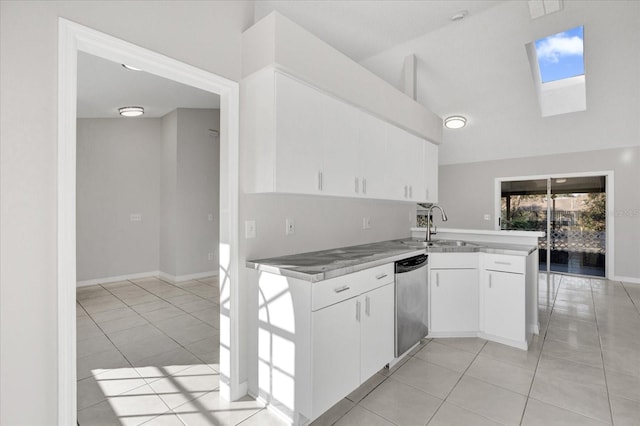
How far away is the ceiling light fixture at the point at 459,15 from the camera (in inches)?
127

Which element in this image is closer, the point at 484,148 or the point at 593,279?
the point at 593,279

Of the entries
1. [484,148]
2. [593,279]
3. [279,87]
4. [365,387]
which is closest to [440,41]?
[279,87]

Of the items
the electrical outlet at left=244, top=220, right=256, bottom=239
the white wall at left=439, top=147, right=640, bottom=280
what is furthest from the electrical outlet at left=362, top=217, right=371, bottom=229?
the white wall at left=439, top=147, right=640, bottom=280

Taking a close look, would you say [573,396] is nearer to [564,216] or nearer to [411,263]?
[411,263]

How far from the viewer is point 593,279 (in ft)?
19.5

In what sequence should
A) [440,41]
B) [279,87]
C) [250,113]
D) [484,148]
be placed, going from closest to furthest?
[279,87] < [250,113] < [440,41] < [484,148]

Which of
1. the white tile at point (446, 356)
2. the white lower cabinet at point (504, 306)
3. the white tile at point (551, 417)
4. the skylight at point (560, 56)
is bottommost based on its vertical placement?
the white tile at point (551, 417)

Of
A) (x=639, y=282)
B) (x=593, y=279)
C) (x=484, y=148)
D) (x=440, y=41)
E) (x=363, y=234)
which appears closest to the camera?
(x=363, y=234)

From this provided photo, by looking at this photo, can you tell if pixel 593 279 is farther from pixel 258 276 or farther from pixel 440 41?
pixel 258 276

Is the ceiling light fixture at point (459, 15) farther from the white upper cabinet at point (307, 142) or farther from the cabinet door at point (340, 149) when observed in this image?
the cabinet door at point (340, 149)

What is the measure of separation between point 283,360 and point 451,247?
203cm

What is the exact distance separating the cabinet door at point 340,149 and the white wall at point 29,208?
1.55 meters

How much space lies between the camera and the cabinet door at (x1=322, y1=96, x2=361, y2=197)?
95.3 inches

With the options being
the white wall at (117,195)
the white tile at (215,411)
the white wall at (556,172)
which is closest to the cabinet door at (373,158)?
the white tile at (215,411)
